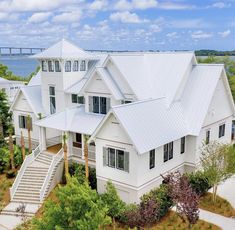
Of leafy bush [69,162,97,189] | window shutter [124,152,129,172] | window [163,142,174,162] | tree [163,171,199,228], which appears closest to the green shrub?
leafy bush [69,162,97,189]

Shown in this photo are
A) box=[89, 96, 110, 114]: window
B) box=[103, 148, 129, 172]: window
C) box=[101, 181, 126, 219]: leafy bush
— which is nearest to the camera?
box=[101, 181, 126, 219]: leafy bush

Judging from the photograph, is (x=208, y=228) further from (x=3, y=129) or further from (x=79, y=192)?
(x=3, y=129)

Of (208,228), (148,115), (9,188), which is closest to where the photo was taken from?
(208,228)

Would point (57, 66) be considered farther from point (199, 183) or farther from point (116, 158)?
point (199, 183)

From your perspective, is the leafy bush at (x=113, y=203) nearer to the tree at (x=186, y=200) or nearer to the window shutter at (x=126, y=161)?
the window shutter at (x=126, y=161)

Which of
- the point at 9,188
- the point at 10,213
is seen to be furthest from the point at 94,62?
the point at 10,213

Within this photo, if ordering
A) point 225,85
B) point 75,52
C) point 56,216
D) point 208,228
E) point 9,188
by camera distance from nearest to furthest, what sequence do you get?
point 56,216 → point 208,228 → point 9,188 → point 225,85 → point 75,52

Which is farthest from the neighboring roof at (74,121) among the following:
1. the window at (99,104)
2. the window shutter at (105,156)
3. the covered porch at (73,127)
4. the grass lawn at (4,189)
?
the grass lawn at (4,189)

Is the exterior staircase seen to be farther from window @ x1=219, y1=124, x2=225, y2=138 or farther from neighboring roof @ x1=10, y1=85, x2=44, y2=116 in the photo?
window @ x1=219, y1=124, x2=225, y2=138

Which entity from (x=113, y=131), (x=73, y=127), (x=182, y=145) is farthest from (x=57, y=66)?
(x=182, y=145)
